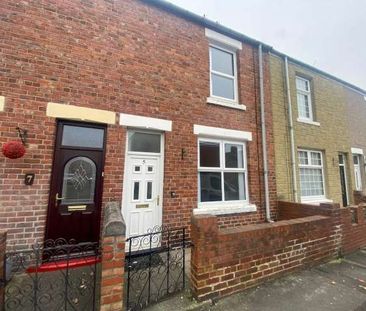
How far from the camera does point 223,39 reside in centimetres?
700

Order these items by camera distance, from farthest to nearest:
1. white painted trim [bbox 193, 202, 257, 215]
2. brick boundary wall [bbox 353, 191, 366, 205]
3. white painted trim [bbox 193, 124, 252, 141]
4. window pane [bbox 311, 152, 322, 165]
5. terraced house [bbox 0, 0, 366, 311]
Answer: brick boundary wall [bbox 353, 191, 366, 205]
window pane [bbox 311, 152, 322, 165]
white painted trim [bbox 193, 124, 252, 141]
white painted trim [bbox 193, 202, 257, 215]
terraced house [bbox 0, 0, 366, 311]

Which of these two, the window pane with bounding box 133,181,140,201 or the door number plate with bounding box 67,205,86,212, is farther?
the window pane with bounding box 133,181,140,201

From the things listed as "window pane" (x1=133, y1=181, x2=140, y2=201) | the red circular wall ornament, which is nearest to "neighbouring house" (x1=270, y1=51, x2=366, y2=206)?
"window pane" (x1=133, y1=181, x2=140, y2=201)

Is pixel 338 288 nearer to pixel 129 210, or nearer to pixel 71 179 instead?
pixel 129 210

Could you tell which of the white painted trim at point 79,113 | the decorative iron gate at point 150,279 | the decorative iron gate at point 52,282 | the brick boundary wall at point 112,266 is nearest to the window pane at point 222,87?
the white painted trim at point 79,113

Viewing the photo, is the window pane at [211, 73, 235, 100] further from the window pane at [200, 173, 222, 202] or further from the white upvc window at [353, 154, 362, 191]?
the white upvc window at [353, 154, 362, 191]

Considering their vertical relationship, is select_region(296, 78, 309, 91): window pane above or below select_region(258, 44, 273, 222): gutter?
above

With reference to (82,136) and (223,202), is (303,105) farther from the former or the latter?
(82,136)

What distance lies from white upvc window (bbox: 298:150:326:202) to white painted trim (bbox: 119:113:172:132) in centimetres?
549

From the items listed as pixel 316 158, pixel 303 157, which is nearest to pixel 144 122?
pixel 303 157

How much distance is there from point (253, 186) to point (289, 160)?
196 centimetres

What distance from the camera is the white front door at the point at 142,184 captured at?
516cm

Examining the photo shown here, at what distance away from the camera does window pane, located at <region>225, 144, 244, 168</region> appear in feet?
21.8

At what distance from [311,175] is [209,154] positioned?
4775mm
